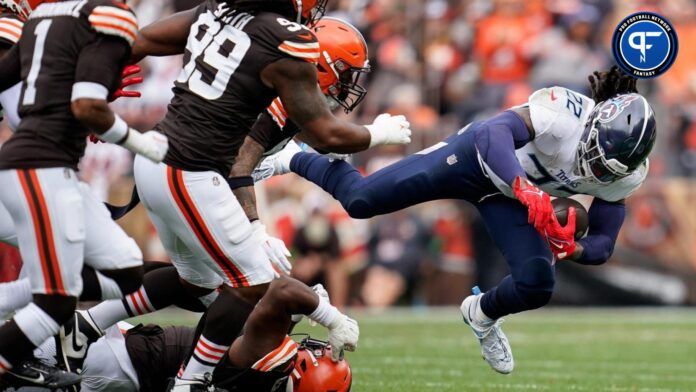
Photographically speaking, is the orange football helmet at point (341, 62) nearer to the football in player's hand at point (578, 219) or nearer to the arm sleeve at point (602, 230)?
the football in player's hand at point (578, 219)

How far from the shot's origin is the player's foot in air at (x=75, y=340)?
5125 millimetres

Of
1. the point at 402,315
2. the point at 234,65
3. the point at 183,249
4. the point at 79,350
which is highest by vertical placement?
the point at 234,65

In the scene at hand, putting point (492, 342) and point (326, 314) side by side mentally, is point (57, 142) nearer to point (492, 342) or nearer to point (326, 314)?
point (326, 314)

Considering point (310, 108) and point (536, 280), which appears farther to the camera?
point (536, 280)

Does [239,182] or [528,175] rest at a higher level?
[239,182]

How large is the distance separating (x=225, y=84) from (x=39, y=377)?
54.1 inches

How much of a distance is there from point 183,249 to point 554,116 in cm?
189

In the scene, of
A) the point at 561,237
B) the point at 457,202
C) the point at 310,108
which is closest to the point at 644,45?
the point at 561,237

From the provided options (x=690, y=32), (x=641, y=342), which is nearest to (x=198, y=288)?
(x=641, y=342)

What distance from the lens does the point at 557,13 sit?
13.3 m

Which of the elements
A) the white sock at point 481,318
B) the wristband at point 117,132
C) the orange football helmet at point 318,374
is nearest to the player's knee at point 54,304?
the wristband at point 117,132

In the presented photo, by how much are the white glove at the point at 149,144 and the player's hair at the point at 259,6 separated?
72 centimetres

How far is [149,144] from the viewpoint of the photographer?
4.46 metres

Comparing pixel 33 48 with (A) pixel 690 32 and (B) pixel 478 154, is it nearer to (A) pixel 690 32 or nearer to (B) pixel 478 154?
(B) pixel 478 154
